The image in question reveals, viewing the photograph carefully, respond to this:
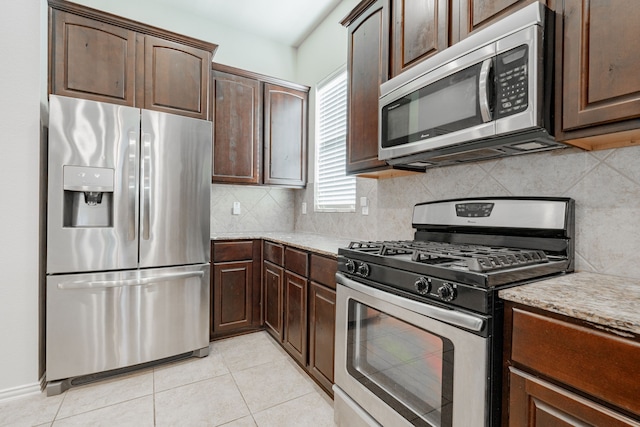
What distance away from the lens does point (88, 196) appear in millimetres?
2131

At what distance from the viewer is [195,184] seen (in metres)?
2.39

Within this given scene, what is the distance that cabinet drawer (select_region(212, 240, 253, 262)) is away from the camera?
2732 millimetres

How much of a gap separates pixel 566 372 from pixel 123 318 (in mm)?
2432

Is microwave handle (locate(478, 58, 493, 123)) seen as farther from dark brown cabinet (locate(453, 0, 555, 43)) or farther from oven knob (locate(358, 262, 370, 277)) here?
oven knob (locate(358, 262, 370, 277))

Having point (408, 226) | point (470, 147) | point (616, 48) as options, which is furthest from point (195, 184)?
point (616, 48)

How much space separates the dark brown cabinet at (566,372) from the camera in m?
0.72

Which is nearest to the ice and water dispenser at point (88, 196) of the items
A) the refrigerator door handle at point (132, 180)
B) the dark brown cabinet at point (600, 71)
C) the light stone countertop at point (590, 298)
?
the refrigerator door handle at point (132, 180)

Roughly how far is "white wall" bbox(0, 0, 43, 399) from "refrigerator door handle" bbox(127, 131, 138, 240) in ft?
1.71

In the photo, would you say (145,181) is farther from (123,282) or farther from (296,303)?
(296,303)

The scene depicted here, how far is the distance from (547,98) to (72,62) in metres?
2.81

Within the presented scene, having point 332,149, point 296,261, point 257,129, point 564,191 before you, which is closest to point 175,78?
point 257,129

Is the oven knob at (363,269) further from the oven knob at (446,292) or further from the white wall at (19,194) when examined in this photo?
the white wall at (19,194)

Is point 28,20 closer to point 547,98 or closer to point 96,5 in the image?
point 96,5

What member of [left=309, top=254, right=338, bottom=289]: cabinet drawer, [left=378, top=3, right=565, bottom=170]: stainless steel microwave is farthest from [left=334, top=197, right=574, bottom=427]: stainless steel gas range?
[left=378, top=3, right=565, bottom=170]: stainless steel microwave
